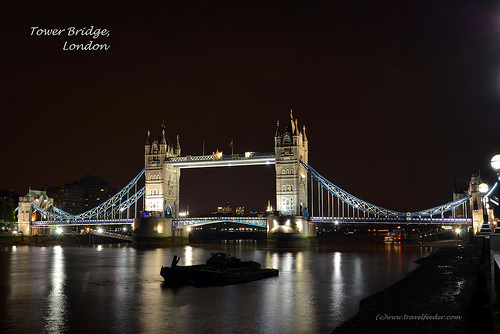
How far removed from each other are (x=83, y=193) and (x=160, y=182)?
124 m

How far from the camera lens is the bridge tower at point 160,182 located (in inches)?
2896

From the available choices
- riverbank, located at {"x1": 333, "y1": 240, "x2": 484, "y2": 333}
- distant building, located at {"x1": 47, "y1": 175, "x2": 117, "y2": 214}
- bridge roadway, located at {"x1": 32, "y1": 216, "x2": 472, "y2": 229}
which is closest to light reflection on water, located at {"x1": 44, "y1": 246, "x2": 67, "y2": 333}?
riverbank, located at {"x1": 333, "y1": 240, "x2": 484, "y2": 333}

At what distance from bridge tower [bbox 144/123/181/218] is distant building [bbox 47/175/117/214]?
110569 millimetres

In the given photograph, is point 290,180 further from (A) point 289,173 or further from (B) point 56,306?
(B) point 56,306

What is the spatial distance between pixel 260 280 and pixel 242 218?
41193mm

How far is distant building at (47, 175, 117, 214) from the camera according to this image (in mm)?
178512

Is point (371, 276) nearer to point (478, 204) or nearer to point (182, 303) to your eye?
point (182, 303)

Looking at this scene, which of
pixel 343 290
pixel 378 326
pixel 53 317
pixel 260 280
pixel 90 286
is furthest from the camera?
pixel 260 280

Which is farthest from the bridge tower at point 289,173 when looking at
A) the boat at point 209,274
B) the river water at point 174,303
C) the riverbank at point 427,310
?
the riverbank at point 427,310

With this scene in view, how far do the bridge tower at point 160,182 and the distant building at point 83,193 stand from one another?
110569 millimetres

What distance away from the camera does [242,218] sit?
224 feet

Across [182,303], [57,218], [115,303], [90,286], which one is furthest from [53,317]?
[57,218]

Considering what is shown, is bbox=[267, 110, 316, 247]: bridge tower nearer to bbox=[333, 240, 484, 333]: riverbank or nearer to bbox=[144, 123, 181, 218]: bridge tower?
bbox=[144, 123, 181, 218]: bridge tower

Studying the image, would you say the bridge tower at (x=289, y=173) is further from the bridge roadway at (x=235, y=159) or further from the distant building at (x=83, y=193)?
the distant building at (x=83, y=193)
